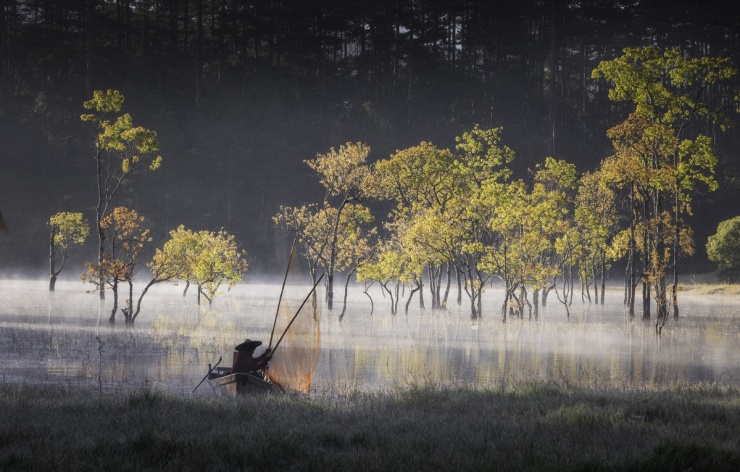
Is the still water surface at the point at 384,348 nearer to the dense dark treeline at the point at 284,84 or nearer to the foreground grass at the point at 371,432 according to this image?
the foreground grass at the point at 371,432

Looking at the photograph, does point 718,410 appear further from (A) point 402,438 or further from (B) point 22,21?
(B) point 22,21

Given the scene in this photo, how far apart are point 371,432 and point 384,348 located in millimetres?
23555

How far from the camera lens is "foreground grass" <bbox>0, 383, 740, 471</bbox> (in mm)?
12680

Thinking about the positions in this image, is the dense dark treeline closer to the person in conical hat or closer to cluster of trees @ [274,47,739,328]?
cluster of trees @ [274,47,739,328]

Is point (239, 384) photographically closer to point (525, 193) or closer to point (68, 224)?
point (525, 193)

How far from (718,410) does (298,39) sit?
129 meters

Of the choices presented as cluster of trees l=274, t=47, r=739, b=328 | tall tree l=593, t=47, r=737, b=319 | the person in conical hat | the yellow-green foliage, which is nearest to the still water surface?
the person in conical hat

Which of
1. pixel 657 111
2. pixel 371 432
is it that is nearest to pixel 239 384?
pixel 371 432

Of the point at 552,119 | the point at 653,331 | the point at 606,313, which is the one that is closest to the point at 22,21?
the point at 552,119

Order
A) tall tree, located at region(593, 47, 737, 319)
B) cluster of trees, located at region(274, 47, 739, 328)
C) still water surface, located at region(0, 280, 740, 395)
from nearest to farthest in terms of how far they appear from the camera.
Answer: still water surface, located at region(0, 280, 740, 395), tall tree, located at region(593, 47, 737, 319), cluster of trees, located at region(274, 47, 739, 328)

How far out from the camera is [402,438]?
1460cm

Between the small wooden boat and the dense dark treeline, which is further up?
the dense dark treeline

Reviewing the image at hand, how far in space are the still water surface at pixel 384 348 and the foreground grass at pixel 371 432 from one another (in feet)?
17.4

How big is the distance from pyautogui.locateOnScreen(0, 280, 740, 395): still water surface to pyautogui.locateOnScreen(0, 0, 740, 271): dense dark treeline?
69.1 metres
